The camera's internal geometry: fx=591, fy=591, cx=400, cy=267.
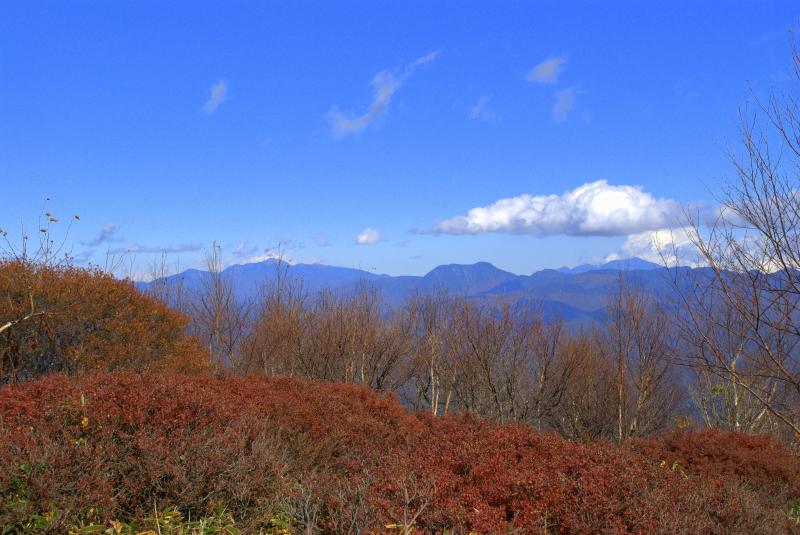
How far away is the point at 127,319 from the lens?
9.80 metres

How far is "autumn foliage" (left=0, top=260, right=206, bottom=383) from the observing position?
878 centimetres

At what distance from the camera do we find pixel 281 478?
183 inches

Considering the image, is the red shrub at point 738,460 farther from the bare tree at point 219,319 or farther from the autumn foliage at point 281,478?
the bare tree at point 219,319

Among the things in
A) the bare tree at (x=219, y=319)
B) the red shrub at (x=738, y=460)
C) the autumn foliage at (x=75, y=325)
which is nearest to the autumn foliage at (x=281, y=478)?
the red shrub at (x=738, y=460)

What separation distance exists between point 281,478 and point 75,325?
6185 mm

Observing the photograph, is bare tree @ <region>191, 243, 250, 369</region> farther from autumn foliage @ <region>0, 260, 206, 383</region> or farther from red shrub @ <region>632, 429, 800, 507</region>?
red shrub @ <region>632, 429, 800, 507</region>

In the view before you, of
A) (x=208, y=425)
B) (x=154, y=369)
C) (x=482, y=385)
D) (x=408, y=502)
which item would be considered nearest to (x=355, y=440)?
(x=208, y=425)

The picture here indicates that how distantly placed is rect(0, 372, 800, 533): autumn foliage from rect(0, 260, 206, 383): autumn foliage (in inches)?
137

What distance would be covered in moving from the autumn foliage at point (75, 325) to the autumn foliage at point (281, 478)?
3471mm

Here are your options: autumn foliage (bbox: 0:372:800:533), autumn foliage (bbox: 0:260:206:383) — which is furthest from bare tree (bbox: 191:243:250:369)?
autumn foliage (bbox: 0:372:800:533)

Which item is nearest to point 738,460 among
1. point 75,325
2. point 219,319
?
point 75,325

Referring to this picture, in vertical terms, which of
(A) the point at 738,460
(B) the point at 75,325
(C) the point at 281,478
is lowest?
(A) the point at 738,460

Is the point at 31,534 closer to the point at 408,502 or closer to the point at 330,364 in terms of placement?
the point at 408,502

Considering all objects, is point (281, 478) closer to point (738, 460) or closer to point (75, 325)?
point (738, 460)
